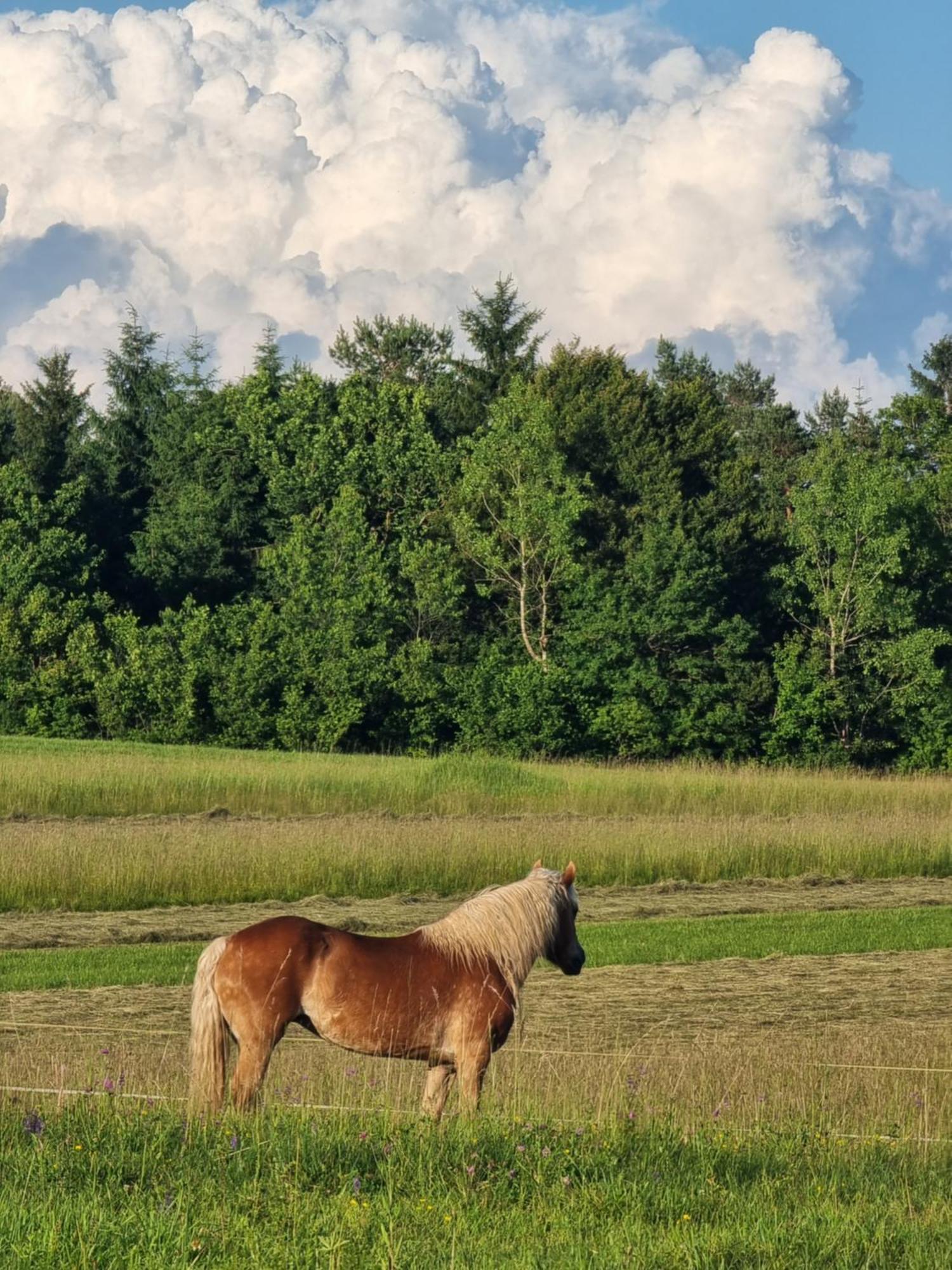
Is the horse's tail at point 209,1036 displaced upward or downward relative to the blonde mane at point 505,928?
downward

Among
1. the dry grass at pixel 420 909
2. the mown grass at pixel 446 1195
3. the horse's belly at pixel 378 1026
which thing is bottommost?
the dry grass at pixel 420 909

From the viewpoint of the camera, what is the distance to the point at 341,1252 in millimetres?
5832

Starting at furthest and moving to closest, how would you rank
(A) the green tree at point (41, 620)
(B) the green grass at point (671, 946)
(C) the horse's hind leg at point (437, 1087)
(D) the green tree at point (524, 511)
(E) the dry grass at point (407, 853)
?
(D) the green tree at point (524, 511) < (A) the green tree at point (41, 620) < (E) the dry grass at point (407, 853) < (B) the green grass at point (671, 946) < (C) the horse's hind leg at point (437, 1087)

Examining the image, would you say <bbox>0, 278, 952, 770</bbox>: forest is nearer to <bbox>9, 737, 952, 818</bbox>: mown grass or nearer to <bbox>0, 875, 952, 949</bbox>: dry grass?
<bbox>9, 737, 952, 818</bbox>: mown grass

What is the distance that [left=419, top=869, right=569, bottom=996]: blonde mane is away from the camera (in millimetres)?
9062

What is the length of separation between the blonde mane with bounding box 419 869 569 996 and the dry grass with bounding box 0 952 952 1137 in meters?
0.82

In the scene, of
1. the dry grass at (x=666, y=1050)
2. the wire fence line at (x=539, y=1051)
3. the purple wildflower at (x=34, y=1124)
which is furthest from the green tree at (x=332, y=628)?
the purple wildflower at (x=34, y=1124)

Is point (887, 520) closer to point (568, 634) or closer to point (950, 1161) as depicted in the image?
point (568, 634)

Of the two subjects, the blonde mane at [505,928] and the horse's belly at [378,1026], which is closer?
the horse's belly at [378,1026]

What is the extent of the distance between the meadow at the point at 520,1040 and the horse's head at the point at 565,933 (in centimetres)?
73

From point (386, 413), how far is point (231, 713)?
15.7 meters

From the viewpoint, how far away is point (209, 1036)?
8.91m

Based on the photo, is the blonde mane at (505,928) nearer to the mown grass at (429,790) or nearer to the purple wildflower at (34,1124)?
the purple wildflower at (34,1124)

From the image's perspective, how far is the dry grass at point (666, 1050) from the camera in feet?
32.4
